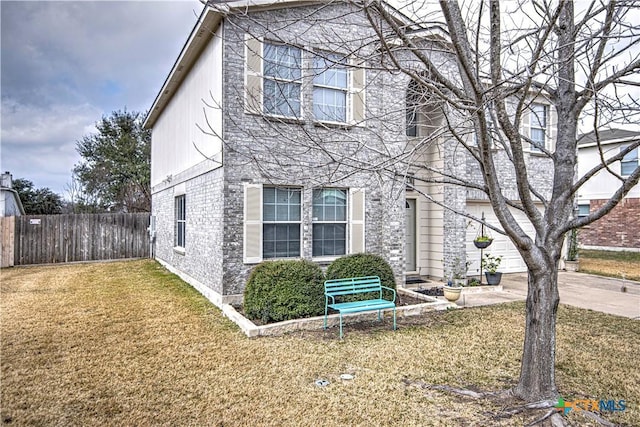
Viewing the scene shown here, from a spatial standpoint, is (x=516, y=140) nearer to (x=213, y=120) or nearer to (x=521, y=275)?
(x=213, y=120)

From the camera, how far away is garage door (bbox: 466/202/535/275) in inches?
463

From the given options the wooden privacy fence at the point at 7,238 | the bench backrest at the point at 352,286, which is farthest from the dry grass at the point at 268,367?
the wooden privacy fence at the point at 7,238

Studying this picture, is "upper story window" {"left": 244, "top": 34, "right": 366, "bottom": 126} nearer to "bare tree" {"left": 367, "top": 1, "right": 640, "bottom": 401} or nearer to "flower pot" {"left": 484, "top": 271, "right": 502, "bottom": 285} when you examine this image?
"bare tree" {"left": 367, "top": 1, "right": 640, "bottom": 401}

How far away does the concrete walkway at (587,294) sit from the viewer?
852 centimetres

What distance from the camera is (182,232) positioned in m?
11.8

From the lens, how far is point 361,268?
7578 millimetres

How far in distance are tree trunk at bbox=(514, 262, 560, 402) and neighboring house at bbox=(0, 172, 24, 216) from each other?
62.8 ft

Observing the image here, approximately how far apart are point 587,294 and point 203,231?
378 inches

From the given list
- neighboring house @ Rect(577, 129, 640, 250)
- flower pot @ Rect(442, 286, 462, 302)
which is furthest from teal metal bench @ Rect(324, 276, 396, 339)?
neighboring house @ Rect(577, 129, 640, 250)

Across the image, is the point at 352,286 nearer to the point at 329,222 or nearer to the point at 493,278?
the point at 329,222

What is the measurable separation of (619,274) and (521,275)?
11.8ft

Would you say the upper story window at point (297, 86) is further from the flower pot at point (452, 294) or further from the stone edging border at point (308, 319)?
the flower pot at point (452, 294)

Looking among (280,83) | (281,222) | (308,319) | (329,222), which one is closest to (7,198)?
(281,222)

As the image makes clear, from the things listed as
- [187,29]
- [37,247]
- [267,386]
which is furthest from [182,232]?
[267,386]
